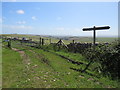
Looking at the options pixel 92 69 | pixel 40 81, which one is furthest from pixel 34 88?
pixel 92 69

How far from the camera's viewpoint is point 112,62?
779 cm

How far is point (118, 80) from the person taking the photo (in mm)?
6938

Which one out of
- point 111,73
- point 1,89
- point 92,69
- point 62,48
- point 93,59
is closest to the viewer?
point 1,89

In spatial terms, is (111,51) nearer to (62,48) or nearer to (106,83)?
(106,83)

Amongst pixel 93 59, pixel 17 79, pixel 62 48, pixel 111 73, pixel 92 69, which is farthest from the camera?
pixel 62 48

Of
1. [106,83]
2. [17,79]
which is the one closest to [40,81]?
[17,79]

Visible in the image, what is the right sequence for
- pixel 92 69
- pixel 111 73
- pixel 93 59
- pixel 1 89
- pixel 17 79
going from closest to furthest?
pixel 1 89 → pixel 17 79 → pixel 111 73 → pixel 92 69 → pixel 93 59

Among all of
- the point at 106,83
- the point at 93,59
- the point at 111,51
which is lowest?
the point at 106,83

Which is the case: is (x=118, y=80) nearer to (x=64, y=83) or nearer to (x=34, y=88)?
(x=64, y=83)

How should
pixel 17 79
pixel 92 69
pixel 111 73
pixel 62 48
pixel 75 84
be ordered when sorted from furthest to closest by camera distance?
1. pixel 62 48
2. pixel 92 69
3. pixel 111 73
4. pixel 17 79
5. pixel 75 84

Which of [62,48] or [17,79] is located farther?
[62,48]

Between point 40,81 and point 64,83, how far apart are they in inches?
55.0

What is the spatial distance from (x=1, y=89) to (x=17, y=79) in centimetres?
129

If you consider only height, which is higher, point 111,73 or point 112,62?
point 112,62
